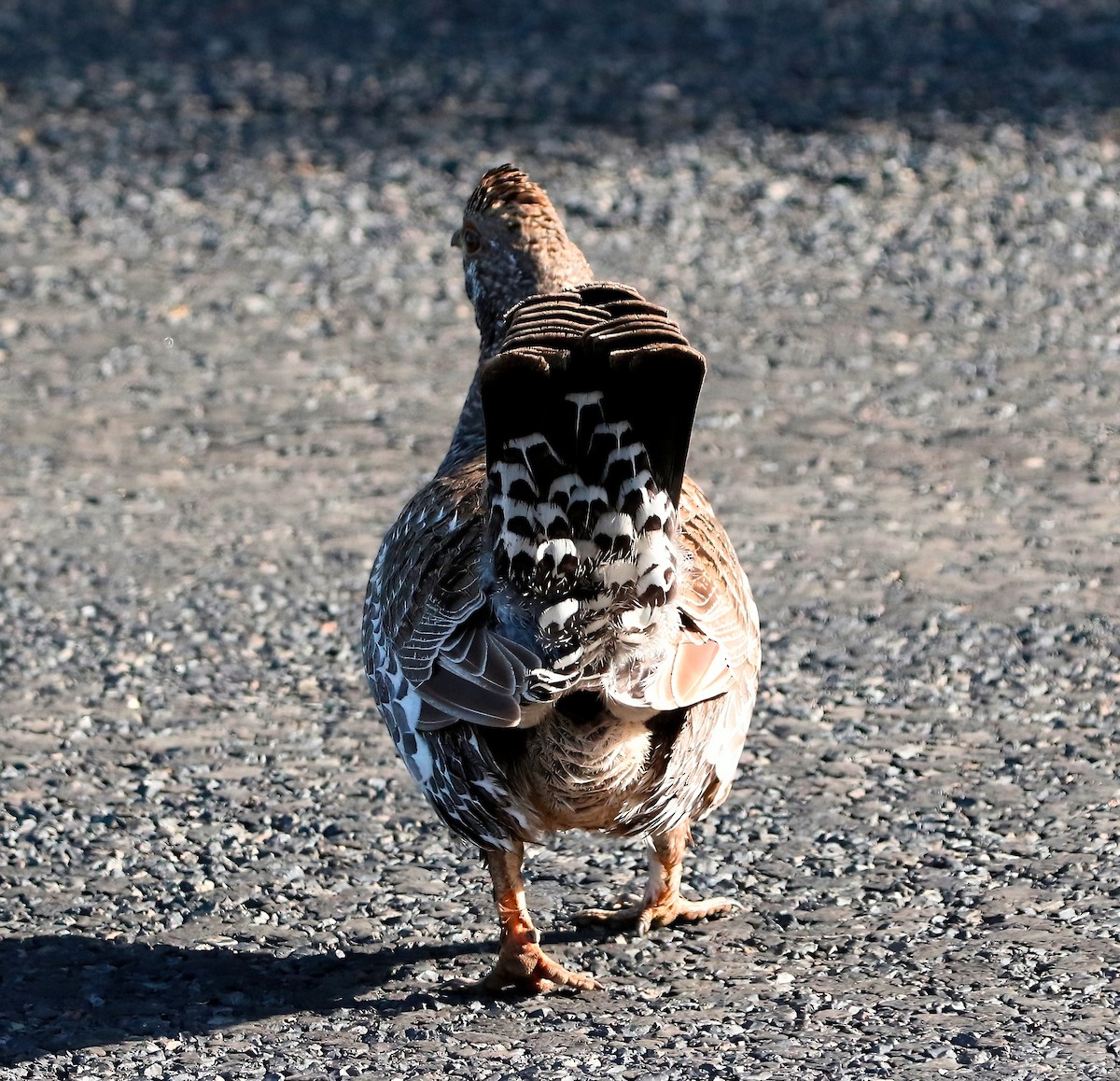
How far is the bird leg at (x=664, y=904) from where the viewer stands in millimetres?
4828

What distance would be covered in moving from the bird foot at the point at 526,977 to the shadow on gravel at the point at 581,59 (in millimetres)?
8130

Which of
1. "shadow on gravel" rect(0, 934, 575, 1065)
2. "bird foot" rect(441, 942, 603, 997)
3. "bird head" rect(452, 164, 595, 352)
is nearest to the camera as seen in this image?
"shadow on gravel" rect(0, 934, 575, 1065)

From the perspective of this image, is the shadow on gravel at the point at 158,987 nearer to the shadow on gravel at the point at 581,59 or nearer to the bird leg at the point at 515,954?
the bird leg at the point at 515,954

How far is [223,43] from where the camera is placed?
43.5ft

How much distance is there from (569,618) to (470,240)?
2179 millimetres

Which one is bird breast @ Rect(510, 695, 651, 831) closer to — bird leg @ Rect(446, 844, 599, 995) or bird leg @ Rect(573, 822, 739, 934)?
bird leg @ Rect(446, 844, 599, 995)

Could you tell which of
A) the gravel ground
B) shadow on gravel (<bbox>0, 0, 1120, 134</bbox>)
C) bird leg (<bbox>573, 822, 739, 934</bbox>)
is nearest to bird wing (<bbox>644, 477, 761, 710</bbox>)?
bird leg (<bbox>573, 822, 739, 934</bbox>)

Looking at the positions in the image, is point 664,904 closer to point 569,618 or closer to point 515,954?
point 515,954

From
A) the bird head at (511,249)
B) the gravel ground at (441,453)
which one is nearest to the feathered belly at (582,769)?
the gravel ground at (441,453)

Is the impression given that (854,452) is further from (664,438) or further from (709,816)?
(664,438)

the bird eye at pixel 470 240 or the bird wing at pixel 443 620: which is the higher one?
the bird eye at pixel 470 240

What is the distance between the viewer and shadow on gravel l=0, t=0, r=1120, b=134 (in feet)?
39.3

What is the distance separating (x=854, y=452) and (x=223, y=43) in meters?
7.53

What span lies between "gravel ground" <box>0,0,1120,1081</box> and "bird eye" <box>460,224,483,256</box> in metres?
1.70
